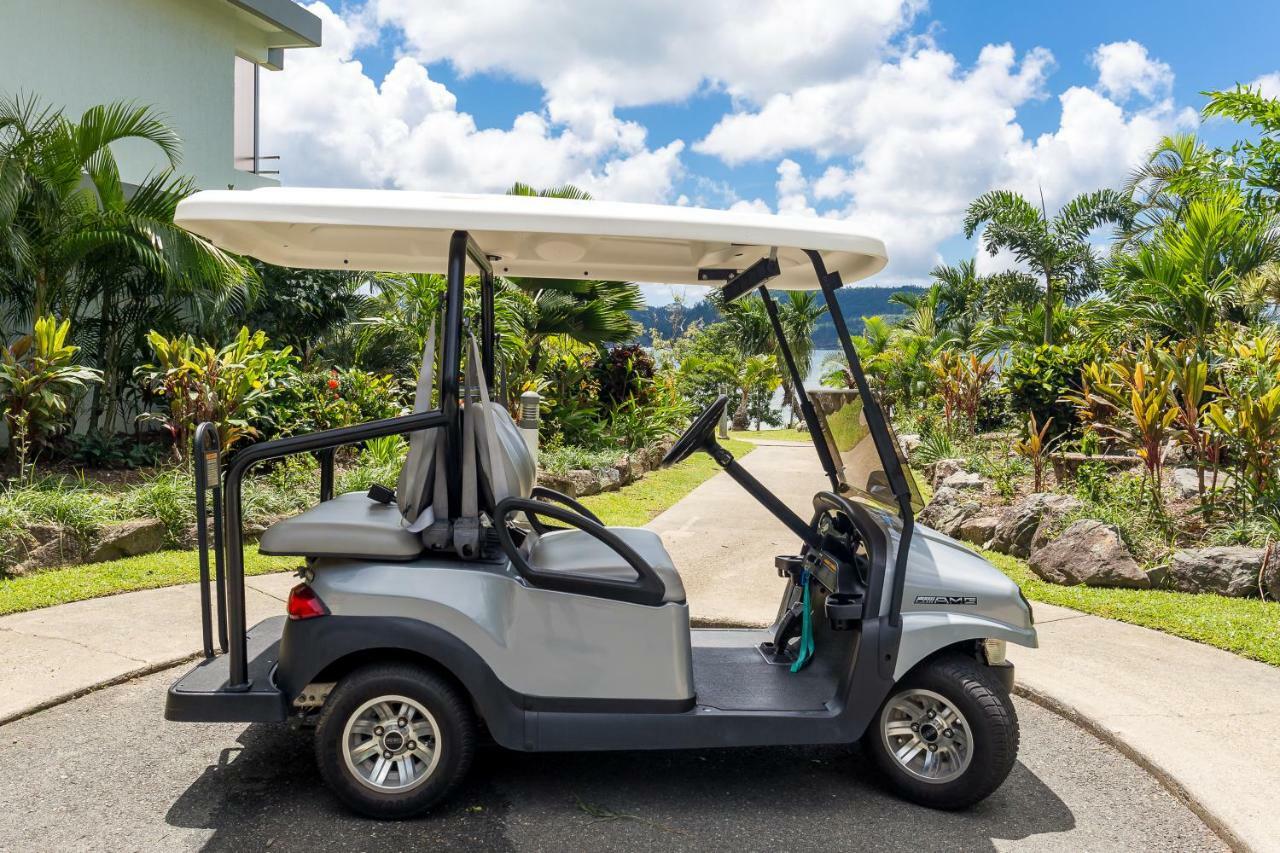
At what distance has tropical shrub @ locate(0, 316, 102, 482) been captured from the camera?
7.53m

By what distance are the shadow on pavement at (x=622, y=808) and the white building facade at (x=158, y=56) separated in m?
11.6

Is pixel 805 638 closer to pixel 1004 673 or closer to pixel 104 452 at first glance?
pixel 1004 673

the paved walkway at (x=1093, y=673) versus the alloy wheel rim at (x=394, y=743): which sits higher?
the alloy wheel rim at (x=394, y=743)

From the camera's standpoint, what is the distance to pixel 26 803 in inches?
130

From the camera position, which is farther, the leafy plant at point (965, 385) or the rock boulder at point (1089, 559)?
the leafy plant at point (965, 385)

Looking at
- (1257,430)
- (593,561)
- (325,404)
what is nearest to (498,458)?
(593,561)

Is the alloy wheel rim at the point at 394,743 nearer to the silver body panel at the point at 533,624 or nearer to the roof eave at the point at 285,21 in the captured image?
the silver body panel at the point at 533,624

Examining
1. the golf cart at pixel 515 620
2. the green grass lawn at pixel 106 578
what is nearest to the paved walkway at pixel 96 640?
the green grass lawn at pixel 106 578

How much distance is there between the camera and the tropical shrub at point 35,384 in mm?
7531

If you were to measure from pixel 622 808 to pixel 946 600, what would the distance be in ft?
4.36

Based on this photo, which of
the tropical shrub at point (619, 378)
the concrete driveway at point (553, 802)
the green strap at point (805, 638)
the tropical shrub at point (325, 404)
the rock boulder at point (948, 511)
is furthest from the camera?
the tropical shrub at point (619, 378)

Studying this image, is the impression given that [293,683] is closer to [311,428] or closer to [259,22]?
[311,428]

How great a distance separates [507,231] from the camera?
11.1 ft

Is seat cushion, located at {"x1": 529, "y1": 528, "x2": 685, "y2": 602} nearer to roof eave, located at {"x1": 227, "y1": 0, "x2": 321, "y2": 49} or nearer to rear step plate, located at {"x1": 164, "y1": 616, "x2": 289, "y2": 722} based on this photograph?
rear step plate, located at {"x1": 164, "y1": 616, "x2": 289, "y2": 722}
